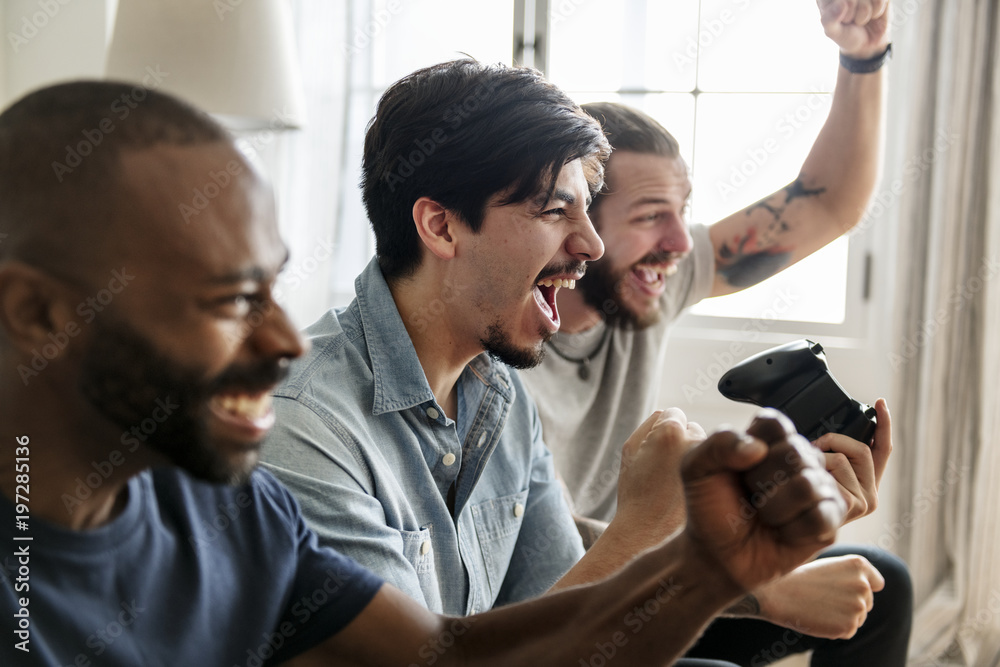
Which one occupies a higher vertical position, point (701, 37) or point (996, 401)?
point (701, 37)

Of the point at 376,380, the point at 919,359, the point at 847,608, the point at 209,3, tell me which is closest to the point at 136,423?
the point at 376,380

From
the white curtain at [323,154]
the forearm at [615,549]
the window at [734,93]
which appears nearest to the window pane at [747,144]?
the window at [734,93]

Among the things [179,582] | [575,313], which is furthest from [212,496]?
[575,313]

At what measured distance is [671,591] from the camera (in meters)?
0.62

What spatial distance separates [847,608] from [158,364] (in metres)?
0.86

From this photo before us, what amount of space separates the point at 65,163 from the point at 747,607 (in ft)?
2.94

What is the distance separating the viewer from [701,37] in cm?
218

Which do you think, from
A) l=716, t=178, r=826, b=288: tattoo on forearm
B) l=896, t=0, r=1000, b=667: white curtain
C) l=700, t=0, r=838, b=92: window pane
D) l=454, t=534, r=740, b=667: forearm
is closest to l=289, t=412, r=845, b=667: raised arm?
l=454, t=534, r=740, b=667: forearm

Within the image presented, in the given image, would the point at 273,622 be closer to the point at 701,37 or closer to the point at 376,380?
the point at 376,380

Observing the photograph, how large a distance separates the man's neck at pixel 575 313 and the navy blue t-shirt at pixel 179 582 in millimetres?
812

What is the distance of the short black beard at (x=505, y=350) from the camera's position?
1.11 metres

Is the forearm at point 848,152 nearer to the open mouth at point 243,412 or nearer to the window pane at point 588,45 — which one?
the window pane at point 588,45

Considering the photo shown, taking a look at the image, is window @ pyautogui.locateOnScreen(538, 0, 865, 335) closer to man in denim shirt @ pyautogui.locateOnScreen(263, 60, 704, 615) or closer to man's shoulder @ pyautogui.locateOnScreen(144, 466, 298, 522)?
man in denim shirt @ pyautogui.locateOnScreen(263, 60, 704, 615)

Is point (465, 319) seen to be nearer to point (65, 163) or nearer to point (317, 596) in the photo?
point (317, 596)
